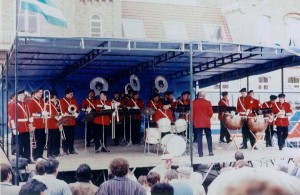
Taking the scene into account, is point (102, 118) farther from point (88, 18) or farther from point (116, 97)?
point (88, 18)

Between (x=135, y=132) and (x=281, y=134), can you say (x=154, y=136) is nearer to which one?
(x=135, y=132)

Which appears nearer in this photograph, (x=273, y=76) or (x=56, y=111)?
(x=56, y=111)

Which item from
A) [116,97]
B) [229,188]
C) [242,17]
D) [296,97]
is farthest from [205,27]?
[229,188]

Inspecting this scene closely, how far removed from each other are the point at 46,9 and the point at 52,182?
4722mm

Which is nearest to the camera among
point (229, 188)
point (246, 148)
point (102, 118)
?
point (229, 188)

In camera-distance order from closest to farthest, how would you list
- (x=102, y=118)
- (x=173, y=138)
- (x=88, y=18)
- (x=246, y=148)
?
1. (x=173, y=138)
2. (x=102, y=118)
3. (x=246, y=148)
4. (x=88, y=18)

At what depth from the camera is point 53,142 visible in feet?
36.2

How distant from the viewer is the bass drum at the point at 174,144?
10.5 m

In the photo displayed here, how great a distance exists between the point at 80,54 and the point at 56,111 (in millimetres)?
2234

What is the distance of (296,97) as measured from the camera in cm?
2559

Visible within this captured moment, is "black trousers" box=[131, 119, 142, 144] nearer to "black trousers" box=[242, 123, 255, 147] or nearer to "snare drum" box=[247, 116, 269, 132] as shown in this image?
"black trousers" box=[242, 123, 255, 147]

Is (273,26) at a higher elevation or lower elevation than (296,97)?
higher

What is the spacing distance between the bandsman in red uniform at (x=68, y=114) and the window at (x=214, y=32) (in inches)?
830

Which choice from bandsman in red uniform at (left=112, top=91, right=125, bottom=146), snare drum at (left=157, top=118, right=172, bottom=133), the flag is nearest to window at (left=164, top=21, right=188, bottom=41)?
bandsman in red uniform at (left=112, top=91, right=125, bottom=146)
